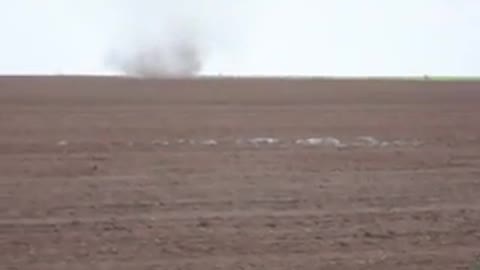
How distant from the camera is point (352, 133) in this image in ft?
53.3

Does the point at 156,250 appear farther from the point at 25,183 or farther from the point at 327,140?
the point at 327,140

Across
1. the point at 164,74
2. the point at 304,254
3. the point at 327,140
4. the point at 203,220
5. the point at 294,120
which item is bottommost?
the point at 304,254

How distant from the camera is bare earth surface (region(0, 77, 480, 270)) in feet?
25.6

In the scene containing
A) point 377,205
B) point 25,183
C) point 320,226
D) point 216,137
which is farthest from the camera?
point 216,137

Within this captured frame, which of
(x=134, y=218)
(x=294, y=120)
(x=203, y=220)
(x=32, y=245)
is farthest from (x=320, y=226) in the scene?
(x=294, y=120)

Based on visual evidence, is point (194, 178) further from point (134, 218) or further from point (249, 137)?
point (249, 137)

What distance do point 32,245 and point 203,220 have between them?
167 centimetres

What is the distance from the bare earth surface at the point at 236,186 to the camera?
25.6 ft

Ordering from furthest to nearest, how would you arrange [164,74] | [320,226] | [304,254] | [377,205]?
1. [164,74]
2. [377,205]
3. [320,226]
4. [304,254]

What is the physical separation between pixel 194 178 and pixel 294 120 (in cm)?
691

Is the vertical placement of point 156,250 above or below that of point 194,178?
below

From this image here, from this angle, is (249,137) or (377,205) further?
(249,137)

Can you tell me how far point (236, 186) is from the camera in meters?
10.9

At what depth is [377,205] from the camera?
991 cm
